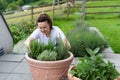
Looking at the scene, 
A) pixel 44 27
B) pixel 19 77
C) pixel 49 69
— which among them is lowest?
pixel 19 77

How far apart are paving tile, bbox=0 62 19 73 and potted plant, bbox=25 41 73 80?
84 centimetres

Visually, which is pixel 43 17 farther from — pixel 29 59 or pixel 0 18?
pixel 0 18

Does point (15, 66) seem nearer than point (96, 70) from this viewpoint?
No

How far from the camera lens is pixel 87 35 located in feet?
17.9

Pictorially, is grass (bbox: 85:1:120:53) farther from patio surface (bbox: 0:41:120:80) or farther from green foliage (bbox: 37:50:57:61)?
green foliage (bbox: 37:50:57:61)

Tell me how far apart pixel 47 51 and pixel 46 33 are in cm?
51

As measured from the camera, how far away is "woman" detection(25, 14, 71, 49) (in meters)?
3.76

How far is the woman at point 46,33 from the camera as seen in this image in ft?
12.3

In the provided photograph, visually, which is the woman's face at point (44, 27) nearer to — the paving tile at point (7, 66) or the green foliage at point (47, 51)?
the green foliage at point (47, 51)

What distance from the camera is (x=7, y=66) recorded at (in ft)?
14.7

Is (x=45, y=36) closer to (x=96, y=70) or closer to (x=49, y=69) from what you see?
(x=49, y=69)

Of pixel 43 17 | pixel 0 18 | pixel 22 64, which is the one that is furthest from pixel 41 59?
pixel 0 18

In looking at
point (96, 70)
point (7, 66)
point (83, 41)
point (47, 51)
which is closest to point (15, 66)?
point (7, 66)

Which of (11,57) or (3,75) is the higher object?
(3,75)
